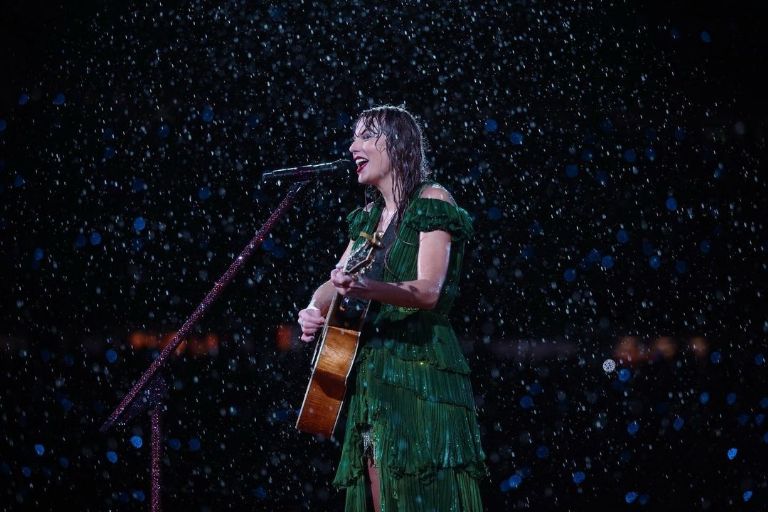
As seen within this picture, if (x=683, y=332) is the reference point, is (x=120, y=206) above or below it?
above

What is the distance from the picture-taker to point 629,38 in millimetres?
3867

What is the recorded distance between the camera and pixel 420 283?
1723 mm

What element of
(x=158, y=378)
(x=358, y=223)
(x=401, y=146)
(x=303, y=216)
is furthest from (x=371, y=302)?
(x=303, y=216)

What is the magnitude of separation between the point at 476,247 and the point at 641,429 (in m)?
1.50

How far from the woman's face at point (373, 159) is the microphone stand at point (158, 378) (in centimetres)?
25

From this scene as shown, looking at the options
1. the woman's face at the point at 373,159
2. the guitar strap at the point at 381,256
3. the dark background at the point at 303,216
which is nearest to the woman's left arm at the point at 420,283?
the guitar strap at the point at 381,256

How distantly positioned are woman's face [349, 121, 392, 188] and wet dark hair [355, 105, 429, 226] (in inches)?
0.5

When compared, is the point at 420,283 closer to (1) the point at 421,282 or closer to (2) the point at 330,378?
(1) the point at 421,282

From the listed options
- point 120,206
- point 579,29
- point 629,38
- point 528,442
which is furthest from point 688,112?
point 120,206

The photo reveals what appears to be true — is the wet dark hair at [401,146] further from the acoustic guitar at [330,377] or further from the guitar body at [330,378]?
the guitar body at [330,378]

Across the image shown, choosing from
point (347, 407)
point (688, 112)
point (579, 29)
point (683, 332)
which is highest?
point (579, 29)

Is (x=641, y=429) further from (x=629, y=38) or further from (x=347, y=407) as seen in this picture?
(x=347, y=407)

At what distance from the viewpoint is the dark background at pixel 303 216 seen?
366 centimetres

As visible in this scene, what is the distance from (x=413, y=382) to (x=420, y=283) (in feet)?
0.89
